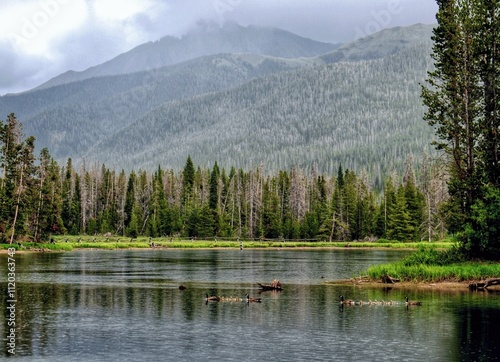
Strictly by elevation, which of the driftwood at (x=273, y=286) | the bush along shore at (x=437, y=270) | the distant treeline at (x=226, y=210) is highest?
the distant treeline at (x=226, y=210)

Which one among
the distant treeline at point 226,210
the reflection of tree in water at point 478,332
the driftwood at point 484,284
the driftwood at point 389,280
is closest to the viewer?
the reflection of tree in water at point 478,332

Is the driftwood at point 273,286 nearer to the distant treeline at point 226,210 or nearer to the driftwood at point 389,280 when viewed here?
the driftwood at point 389,280

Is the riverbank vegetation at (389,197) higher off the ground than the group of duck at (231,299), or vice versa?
the riverbank vegetation at (389,197)

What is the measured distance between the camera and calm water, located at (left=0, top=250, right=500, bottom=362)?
36719mm

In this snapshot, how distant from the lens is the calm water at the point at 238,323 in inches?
1446

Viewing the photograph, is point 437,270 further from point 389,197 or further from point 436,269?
point 389,197

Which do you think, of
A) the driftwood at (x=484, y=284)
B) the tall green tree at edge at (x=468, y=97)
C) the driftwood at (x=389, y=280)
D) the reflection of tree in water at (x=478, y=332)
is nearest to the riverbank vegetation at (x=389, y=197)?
the tall green tree at edge at (x=468, y=97)

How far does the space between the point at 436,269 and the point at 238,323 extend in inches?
972

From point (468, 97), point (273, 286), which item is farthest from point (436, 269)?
point (468, 97)

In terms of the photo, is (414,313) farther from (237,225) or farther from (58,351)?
(237,225)

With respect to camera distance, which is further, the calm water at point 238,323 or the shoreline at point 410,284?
the shoreline at point 410,284

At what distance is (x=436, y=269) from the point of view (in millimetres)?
62844

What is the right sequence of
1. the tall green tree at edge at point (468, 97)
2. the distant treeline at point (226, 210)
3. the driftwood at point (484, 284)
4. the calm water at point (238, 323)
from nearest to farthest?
1. the calm water at point (238, 323)
2. the driftwood at point (484, 284)
3. the tall green tree at edge at point (468, 97)
4. the distant treeline at point (226, 210)

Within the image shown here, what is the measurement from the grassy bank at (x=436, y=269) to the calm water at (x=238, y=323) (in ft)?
11.5
